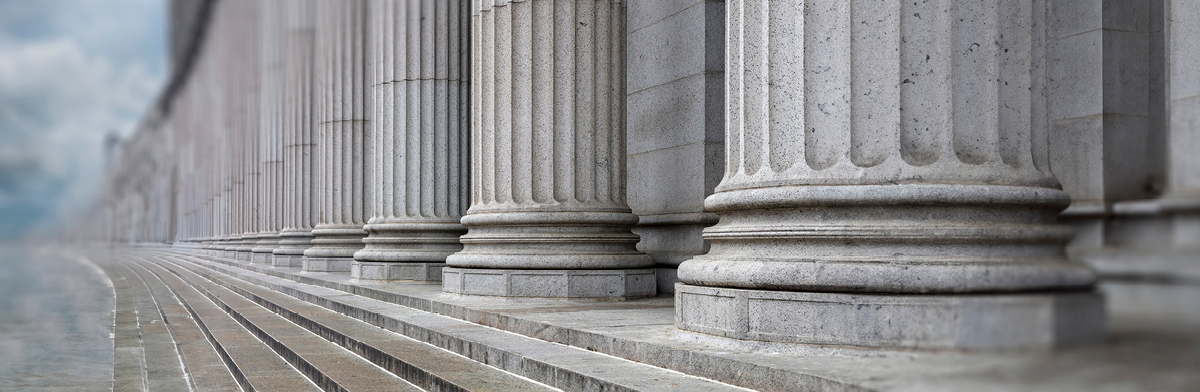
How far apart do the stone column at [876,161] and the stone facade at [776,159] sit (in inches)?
0.7

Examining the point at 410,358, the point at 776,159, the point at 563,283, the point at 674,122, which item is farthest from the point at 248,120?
the point at 776,159

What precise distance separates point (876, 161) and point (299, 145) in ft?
95.5

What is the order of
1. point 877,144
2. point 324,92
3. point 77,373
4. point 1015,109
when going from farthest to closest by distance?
point 324,92 → point 77,373 → point 877,144 → point 1015,109

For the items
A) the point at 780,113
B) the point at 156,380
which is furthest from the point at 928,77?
the point at 156,380

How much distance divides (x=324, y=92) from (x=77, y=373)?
16118 millimetres

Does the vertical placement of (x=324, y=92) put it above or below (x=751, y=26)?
above

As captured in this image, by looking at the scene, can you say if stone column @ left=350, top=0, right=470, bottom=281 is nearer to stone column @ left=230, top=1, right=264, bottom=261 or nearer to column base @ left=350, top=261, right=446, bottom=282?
column base @ left=350, top=261, right=446, bottom=282

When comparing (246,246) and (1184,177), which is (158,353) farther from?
(246,246)

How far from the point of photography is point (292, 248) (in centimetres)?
3266

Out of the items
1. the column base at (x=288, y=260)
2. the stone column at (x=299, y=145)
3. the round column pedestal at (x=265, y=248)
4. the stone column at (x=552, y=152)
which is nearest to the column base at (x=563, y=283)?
the stone column at (x=552, y=152)

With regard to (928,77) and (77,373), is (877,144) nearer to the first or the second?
(928,77)

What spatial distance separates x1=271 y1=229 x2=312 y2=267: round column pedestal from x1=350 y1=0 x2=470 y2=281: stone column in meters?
12.1

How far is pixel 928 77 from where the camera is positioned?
688 cm

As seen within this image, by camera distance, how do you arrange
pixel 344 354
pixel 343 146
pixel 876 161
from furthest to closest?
pixel 343 146, pixel 344 354, pixel 876 161
